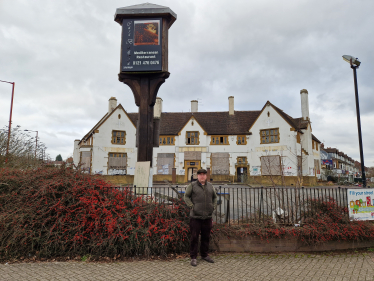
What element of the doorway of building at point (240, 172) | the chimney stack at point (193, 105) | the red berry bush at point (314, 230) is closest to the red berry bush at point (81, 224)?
the red berry bush at point (314, 230)

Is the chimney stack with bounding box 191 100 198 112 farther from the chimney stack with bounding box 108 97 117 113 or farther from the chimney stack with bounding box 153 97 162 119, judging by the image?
the chimney stack with bounding box 108 97 117 113

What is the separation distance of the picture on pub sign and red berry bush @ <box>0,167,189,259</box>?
584cm

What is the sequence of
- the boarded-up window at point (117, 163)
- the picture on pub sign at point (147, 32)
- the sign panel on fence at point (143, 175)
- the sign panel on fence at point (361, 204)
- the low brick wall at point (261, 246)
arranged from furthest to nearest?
1. the boarded-up window at point (117, 163)
2. the picture on pub sign at point (147, 32)
3. the sign panel on fence at point (143, 175)
4. the sign panel on fence at point (361, 204)
5. the low brick wall at point (261, 246)

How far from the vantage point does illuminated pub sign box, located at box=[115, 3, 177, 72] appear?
31.3 ft

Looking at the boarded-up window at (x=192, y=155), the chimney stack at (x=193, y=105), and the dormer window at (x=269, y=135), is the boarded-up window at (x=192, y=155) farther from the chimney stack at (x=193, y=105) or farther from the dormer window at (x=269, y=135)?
the dormer window at (x=269, y=135)

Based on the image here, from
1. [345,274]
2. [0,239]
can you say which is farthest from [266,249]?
[0,239]

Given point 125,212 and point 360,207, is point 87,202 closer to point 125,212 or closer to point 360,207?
point 125,212

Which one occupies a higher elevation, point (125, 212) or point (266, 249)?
point (125, 212)

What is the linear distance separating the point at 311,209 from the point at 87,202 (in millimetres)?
5924

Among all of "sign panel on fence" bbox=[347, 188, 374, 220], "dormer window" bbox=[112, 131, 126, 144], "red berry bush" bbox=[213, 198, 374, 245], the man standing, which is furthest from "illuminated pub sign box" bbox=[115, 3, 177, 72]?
"dormer window" bbox=[112, 131, 126, 144]

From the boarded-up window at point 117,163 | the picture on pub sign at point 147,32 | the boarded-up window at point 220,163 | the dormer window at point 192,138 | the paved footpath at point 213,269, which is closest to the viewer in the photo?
the paved footpath at point 213,269

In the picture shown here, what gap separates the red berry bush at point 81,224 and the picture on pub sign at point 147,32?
5.84 m

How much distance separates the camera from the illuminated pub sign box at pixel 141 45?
31.3ft

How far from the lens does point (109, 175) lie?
30.5 m
